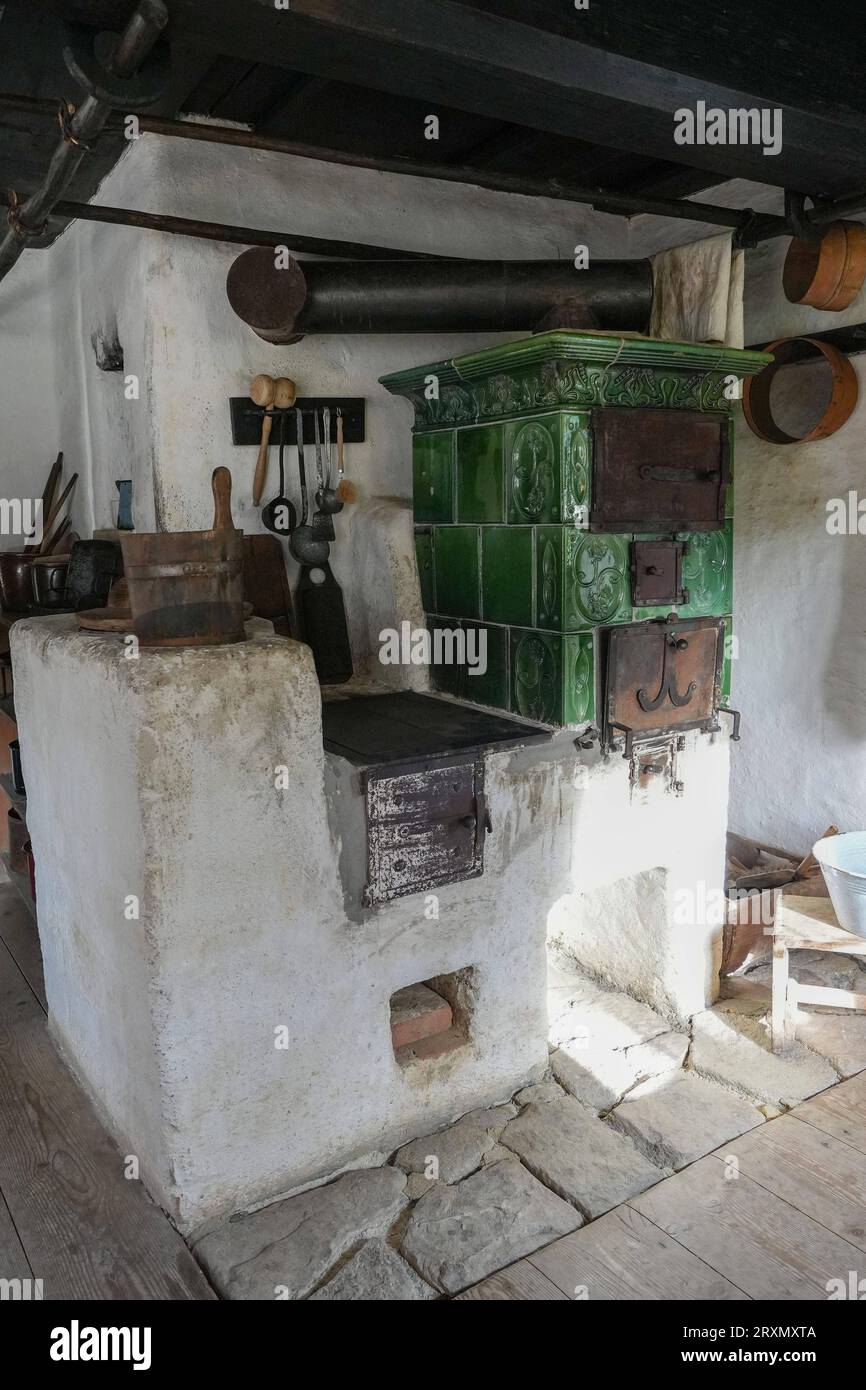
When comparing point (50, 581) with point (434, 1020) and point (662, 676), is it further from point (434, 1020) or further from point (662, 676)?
point (662, 676)

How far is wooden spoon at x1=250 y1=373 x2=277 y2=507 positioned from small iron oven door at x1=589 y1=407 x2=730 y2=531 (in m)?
0.95

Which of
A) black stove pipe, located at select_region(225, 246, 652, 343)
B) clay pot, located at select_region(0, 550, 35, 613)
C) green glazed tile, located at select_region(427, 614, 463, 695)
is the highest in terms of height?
black stove pipe, located at select_region(225, 246, 652, 343)

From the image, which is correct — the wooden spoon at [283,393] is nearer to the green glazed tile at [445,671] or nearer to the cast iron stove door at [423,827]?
the green glazed tile at [445,671]

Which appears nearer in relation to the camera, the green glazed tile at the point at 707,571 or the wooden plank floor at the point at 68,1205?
the wooden plank floor at the point at 68,1205

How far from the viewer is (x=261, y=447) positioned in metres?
2.73

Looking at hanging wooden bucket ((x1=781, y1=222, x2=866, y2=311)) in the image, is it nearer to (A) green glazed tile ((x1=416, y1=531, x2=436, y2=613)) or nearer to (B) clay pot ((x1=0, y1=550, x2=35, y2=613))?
(A) green glazed tile ((x1=416, y1=531, x2=436, y2=613))

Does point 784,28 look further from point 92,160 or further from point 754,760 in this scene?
point 754,760

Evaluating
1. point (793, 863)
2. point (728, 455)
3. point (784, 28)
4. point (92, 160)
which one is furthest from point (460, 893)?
point (92, 160)

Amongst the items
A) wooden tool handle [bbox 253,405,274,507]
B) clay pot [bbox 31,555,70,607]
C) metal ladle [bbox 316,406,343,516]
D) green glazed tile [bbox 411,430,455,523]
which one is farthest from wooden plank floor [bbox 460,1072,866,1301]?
clay pot [bbox 31,555,70,607]

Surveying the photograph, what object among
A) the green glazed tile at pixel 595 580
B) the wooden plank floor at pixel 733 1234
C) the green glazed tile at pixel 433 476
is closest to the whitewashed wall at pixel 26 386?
the green glazed tile at pixel 433 476

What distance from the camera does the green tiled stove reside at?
2277 millimetres

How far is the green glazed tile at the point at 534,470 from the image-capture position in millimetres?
2268

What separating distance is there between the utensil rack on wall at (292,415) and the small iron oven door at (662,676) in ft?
3.41

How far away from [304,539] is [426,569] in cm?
36
